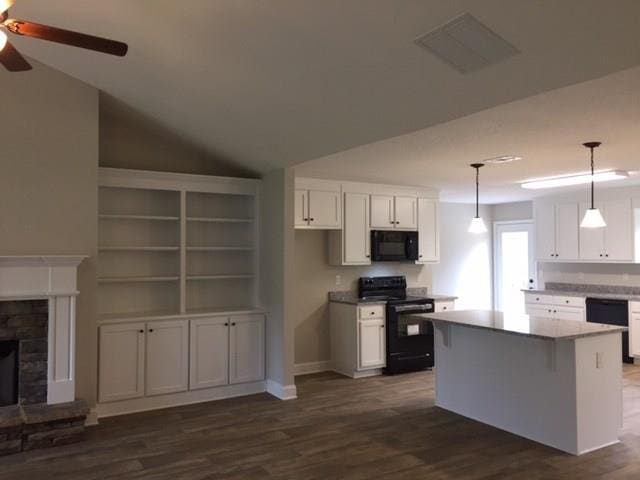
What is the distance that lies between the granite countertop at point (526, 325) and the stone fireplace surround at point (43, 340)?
3061 mm

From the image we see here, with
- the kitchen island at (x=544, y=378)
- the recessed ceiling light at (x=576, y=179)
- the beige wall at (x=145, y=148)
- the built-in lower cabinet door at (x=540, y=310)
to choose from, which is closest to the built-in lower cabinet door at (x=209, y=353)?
the beige wall at (x=145, y=148)

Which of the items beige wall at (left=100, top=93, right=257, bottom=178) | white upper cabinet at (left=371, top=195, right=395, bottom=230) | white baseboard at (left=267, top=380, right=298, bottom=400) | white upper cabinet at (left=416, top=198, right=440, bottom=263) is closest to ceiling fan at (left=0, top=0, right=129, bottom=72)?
beige wall at (left=100, top=93, right=257, bottom=178)

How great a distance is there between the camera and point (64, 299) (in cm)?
419

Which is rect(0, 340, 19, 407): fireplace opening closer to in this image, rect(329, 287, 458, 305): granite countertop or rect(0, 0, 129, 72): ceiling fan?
rect(0, 0, 129, 72): ceiling fan

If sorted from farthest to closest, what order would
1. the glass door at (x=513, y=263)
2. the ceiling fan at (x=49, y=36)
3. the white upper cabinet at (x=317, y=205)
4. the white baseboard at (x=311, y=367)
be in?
the glass door at (x=513, y=263) → the white baseboard at (x=311, y=367) → the white upper cabinet at (x=317, y=205) → the ceiling fan at (x=49, y=36)

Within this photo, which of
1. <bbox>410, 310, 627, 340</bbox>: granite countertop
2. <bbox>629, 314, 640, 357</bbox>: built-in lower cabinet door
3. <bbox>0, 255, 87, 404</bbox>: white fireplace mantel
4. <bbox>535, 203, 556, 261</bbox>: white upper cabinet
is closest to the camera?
<bbox>410, 310, 627, 340</bbox>: granite countertop

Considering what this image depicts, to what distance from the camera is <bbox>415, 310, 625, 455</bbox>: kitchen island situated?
3.79m

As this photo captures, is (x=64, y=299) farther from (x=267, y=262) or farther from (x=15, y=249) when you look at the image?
(x=267, y=262)

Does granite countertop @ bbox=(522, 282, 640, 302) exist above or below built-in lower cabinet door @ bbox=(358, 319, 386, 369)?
above

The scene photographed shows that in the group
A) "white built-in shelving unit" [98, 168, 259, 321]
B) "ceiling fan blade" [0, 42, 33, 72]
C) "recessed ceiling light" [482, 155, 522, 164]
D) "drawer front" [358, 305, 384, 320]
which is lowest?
"drawer front" [358, 305, 384, 320]

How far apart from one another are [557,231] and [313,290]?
12.0ft

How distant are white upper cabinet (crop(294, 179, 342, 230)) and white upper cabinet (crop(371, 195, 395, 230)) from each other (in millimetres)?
502

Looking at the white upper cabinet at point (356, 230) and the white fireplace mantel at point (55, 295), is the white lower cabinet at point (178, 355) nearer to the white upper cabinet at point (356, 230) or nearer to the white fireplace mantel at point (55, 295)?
the white fireplace mantel at point (55, 295)

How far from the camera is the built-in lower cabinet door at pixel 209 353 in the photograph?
513 cm
